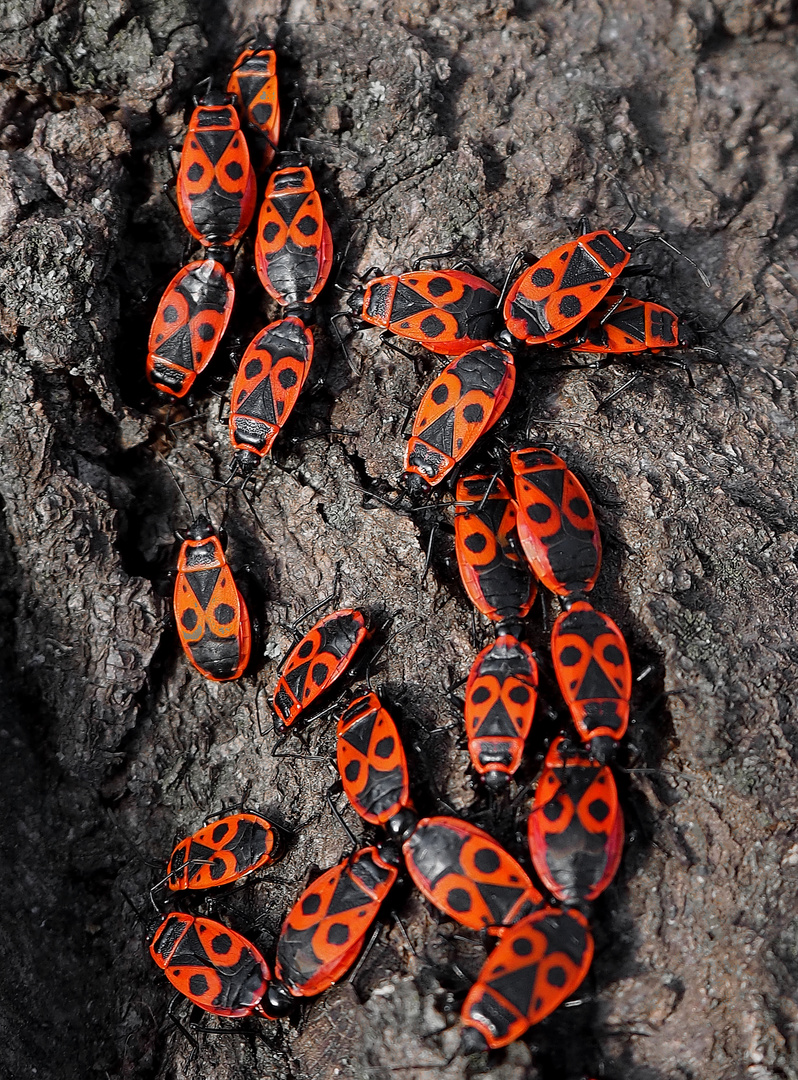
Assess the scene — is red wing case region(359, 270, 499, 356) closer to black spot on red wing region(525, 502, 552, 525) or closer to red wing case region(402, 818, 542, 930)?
black spot on red wing region(525, 502, 552, 525)

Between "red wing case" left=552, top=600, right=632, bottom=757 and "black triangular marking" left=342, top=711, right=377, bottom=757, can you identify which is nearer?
"red wing case" left=552, top=600, right=632, bottom=757

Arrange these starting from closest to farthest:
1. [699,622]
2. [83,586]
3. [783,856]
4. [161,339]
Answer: [783,856] → [699,622] → [83,586] → [161,339]

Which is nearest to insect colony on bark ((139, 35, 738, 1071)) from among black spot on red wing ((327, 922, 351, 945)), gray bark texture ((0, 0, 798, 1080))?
black spot on red wing ((327, 922, 351, 945))

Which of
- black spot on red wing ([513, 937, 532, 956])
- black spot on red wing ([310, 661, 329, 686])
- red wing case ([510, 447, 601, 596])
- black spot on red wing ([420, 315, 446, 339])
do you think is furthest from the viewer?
black spot on red wing ([420, 315, 446, 339])

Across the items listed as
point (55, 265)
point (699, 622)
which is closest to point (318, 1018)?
point (699, 622)

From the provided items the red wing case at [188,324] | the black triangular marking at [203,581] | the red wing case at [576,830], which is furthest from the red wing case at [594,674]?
the red wing case at [188,324]

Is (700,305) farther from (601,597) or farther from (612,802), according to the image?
(612,802)

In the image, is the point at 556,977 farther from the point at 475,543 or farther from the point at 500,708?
the point at 475,543

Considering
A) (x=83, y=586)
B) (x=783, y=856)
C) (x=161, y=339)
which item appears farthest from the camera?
(x=161, y=339)
